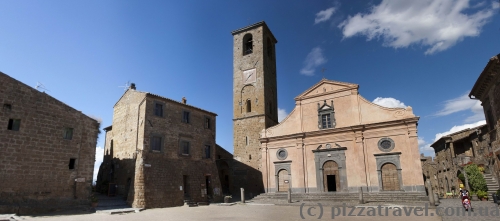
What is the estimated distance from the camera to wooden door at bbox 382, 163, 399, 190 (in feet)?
71.8

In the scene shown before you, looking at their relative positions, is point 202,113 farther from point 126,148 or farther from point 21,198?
point 21,198

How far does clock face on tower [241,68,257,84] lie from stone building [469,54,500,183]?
19332 mm

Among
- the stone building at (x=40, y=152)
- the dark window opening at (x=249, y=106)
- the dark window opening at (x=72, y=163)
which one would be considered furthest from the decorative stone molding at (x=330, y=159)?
the dark window opening at (x=72, y=163)

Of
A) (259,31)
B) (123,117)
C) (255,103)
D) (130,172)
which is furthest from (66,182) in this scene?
(259,31)

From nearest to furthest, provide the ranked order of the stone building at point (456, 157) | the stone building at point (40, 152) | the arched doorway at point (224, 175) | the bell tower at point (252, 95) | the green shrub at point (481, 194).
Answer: the stone building at point (40, 152), the green shrub at point (481, 194), the stone building at point (456, 157), the bell tower at point (252, 95), the arched doorway at point (224, 175)

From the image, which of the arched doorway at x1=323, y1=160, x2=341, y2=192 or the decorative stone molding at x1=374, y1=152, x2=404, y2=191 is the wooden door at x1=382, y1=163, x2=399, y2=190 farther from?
the arched doorway at x1=323, y1=160, x2=341, y2=192

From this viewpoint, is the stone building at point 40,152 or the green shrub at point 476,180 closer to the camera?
the stone building at point 40,152

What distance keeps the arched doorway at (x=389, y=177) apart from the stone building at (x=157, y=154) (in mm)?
13236

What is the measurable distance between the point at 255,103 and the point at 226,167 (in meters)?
7.43

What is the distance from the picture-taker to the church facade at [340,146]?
2208cm

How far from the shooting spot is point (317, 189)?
24.4 meters

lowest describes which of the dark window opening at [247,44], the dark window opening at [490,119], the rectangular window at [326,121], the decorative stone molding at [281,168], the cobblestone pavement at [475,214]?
the cobblestone pavement at [475,214]

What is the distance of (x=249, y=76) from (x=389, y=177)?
17.2 metres

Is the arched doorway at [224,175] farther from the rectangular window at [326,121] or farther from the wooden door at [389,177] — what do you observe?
the wooden door at [389,177]
